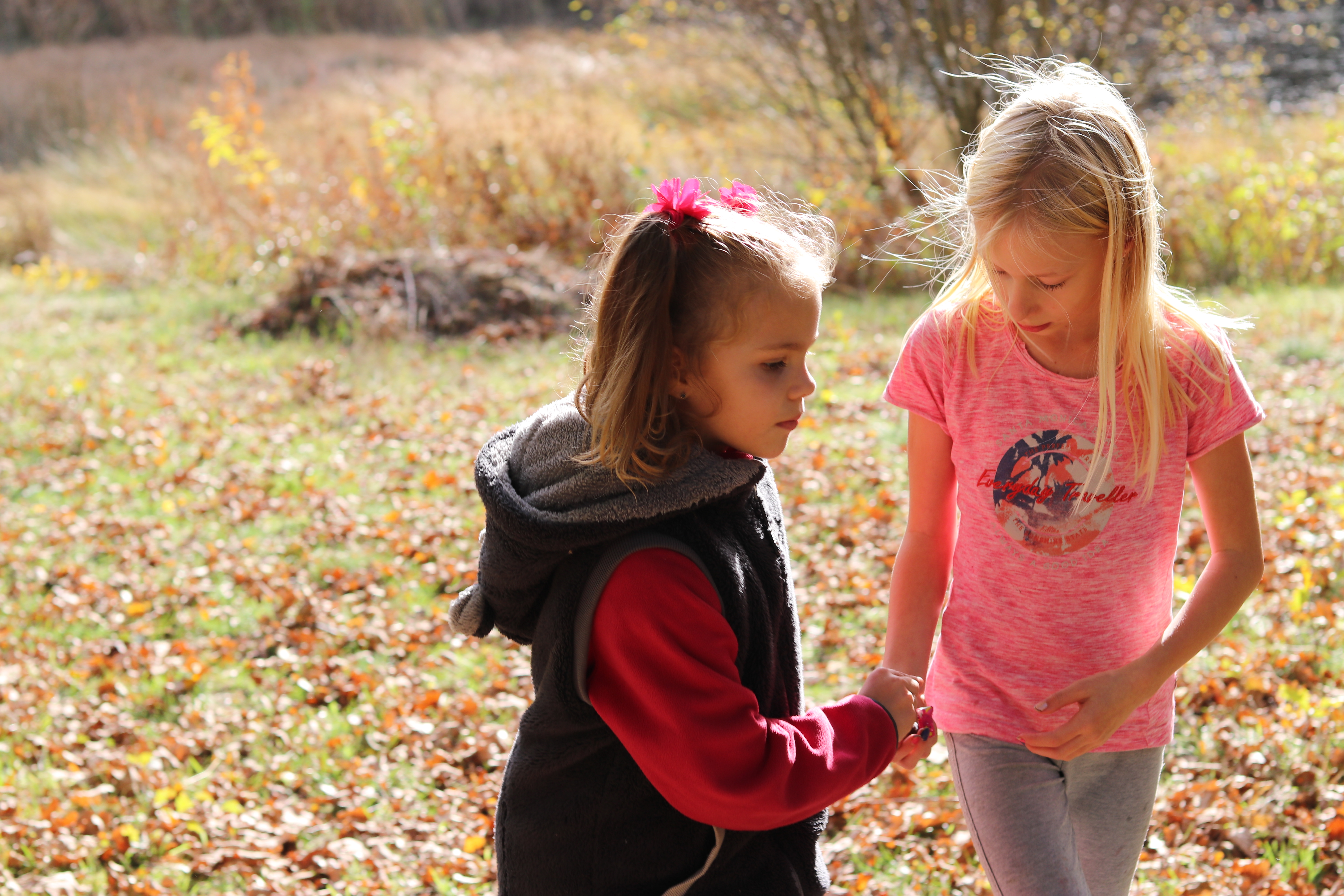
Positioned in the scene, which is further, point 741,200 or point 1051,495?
point 1051,495

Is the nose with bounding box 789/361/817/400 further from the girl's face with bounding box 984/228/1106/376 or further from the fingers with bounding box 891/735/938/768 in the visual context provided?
the fingers with bounding box 891/735/938/768

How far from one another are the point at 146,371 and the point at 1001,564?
824 cm

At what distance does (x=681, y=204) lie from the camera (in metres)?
1.60

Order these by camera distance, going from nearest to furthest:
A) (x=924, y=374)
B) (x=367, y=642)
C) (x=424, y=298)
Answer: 1. (x=924, y=374)
2. (x=367, y=642)
3. (x=424, y=298)

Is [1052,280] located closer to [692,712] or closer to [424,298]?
[692,712]

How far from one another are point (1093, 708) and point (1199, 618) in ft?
0.79

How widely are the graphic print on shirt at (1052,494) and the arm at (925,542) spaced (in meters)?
0.14

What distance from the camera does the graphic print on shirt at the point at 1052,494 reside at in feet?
6.14

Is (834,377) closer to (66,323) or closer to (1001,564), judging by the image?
(1001,564)

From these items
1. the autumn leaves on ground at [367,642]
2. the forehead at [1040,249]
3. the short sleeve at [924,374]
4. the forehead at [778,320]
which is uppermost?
the forehead at [1040,249]

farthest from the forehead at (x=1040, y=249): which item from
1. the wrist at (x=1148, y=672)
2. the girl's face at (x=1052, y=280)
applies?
the wrist at (x=1148, y=672)

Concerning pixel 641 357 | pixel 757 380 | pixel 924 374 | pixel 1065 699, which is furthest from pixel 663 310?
pixel 1065 699

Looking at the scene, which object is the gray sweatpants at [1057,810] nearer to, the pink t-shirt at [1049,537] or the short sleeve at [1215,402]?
the pink t-shirt at [1049,537]

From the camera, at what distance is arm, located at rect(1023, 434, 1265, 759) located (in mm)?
1766
